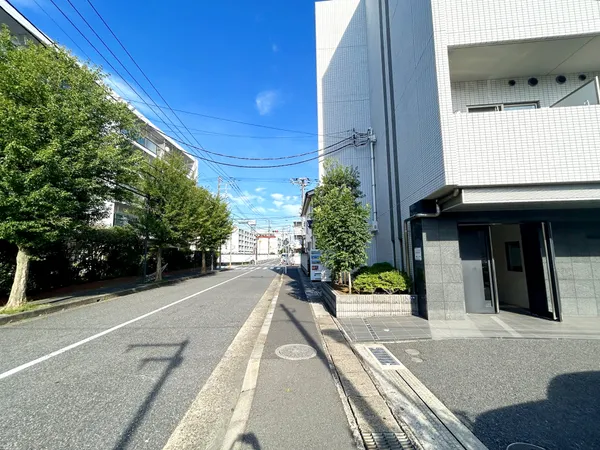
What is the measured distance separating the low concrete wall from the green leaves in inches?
327

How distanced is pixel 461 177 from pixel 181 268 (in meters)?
26.7

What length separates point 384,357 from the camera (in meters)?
4.29

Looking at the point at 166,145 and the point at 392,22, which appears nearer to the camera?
the point at 392,22

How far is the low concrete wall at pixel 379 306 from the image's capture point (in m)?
6.71

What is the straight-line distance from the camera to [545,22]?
5559mm

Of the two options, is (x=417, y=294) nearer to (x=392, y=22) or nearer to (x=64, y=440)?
(x=64, y=440)

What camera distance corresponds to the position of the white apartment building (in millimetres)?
5395

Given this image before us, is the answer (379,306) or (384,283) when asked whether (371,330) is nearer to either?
(379,306)

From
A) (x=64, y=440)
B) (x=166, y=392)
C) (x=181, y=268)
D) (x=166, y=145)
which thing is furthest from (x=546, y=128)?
(x=166, y=145)

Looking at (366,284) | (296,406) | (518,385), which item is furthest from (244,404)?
(366,284)

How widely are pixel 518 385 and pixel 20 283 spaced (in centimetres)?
1189

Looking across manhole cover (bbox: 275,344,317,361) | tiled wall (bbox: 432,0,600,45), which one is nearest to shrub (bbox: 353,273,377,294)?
manhole cover (bbox: 275,344,317,361)

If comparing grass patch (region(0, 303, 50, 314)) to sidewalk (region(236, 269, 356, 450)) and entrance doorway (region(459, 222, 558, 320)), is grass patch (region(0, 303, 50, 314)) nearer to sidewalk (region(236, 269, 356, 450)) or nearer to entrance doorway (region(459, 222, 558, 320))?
sidewalk (region(236, 269, 356, 450))

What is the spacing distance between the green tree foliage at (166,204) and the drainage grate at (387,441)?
16.0m
